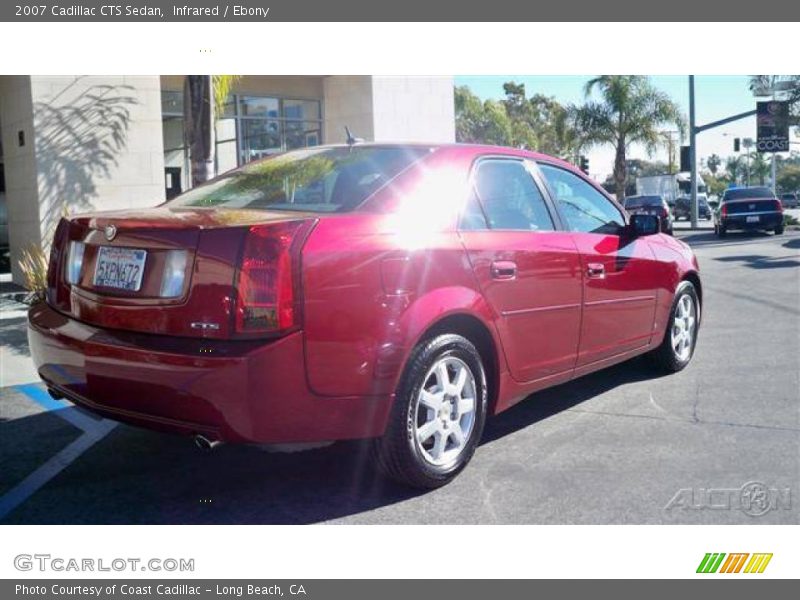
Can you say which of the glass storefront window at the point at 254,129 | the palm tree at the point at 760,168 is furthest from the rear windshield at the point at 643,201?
the palm tree at the point at 760,168

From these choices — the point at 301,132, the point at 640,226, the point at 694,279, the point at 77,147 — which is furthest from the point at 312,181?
the point at 301,132

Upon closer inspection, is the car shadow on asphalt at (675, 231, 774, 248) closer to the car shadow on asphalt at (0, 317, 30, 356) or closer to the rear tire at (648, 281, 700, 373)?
the rear tire at (648, 281, 700, 373)

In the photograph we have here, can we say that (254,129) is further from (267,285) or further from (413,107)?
(267,285)

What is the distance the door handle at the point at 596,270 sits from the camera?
195 inches

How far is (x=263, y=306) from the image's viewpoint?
10.8 feet

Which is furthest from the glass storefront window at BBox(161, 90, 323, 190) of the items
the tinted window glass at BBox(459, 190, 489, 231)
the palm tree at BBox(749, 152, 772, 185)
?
the palm tree at BBox(749, 152, 772, 185)

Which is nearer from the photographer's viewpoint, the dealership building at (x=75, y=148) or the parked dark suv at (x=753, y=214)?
the dealership building at (x=75, y=148)

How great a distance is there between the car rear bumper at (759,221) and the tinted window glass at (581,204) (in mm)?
20077

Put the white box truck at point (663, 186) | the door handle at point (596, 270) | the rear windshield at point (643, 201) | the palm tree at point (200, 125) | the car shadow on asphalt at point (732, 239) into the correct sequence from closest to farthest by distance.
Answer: the door handle at point (596, 270)
the palm tree at point (200, 125)
the car shadow on asphalt at point (732, 239)
the rear windshield at point (643, 201)
the white box truck at point (663, 186)

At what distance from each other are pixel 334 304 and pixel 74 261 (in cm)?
133

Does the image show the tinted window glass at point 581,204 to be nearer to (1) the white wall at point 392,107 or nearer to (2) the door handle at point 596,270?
(2) the door handle at point 596,270

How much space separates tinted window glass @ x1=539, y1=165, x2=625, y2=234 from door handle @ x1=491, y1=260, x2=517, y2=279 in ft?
2.72

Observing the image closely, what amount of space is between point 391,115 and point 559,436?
11.2 metres

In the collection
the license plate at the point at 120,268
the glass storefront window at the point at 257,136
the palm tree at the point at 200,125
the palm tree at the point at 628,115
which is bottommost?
the license plate at the point at 120,268
